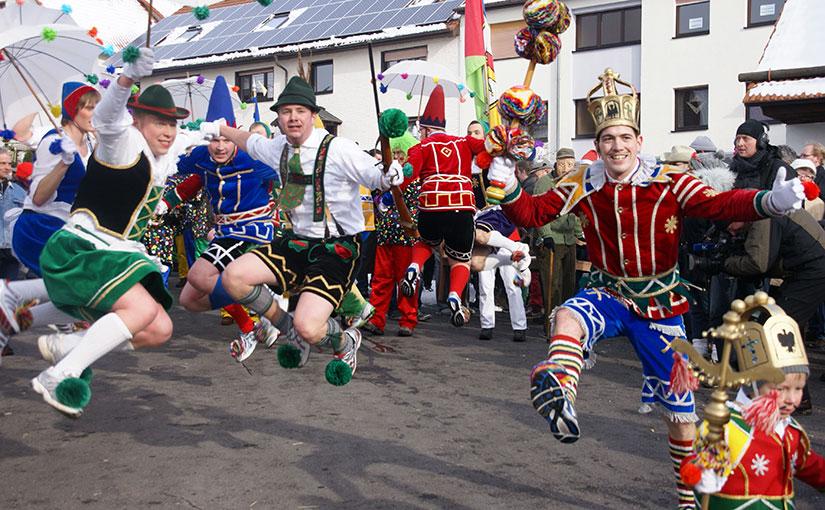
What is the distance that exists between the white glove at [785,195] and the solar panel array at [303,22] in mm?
23359

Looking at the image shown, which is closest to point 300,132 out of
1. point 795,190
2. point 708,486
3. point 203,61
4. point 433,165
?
point 433,165

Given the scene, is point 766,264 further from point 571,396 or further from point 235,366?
point 235,366

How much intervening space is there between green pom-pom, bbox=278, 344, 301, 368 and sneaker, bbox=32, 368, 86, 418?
1644mm

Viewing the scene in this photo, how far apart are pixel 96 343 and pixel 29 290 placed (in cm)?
126

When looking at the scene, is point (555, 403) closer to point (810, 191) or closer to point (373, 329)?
point (810, 191)

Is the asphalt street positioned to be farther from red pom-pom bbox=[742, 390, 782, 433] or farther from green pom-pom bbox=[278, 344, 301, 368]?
red pom-pom bbox=[742, 390, 782, 433]

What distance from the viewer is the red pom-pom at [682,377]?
3.08 m

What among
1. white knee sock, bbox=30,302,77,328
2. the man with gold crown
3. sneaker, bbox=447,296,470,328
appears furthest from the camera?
sneaker, bbox=447,296,470,328

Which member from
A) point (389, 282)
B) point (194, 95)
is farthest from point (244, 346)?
point (194, 95)

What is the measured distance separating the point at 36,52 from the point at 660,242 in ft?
17.8

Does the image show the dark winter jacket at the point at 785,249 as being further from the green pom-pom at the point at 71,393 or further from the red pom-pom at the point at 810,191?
the green pom-pom at the point at 71,393

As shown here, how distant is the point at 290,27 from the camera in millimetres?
29797

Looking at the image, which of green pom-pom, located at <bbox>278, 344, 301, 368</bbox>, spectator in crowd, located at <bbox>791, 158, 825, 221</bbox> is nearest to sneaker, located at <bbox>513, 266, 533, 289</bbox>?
spectator in crowd, located at <bbox>791, 158, 825, 221</bbox>

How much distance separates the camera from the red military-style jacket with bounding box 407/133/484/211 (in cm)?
790
